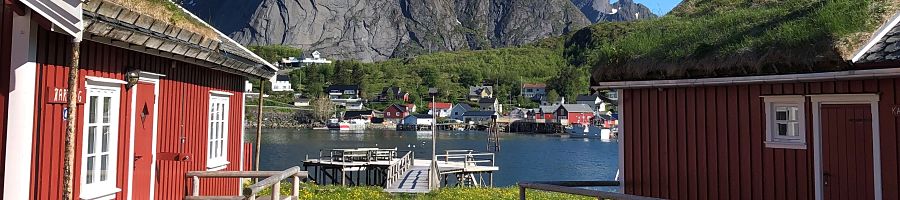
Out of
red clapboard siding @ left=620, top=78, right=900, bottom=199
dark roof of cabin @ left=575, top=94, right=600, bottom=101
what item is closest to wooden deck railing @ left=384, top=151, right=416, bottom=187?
red clapboard siding @ left=620, top=78, right=900, bottom=199

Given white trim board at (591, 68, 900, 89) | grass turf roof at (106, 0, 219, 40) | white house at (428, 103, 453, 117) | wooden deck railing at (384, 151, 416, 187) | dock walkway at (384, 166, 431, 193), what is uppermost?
white house at (428, 103, 453, 117)

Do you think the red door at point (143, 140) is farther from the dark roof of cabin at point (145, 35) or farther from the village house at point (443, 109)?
the village house at point (443, 109)

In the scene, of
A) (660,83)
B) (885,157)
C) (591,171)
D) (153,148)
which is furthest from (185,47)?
(591,171)

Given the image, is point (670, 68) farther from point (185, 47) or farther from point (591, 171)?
point (591, 171)

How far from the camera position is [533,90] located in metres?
189

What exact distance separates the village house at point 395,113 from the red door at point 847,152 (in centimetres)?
14539

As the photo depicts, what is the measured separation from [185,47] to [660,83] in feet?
20.3

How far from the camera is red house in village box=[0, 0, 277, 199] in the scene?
592 centimetres

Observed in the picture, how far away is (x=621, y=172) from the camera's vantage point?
Result: 36.6 feet

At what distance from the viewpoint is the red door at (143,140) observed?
8.05m

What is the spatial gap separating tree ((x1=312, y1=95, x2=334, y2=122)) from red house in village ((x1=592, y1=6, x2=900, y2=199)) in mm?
144830

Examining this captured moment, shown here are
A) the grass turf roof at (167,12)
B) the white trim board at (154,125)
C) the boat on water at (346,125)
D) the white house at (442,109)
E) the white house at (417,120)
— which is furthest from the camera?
the white house at (442,109)

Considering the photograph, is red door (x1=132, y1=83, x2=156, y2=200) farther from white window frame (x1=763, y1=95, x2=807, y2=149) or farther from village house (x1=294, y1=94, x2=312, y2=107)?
village house (x1=294, y1=94, x2=312, y2=107)

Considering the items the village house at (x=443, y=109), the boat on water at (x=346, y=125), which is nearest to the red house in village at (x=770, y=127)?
the boat on water at (x=346, y=125)
